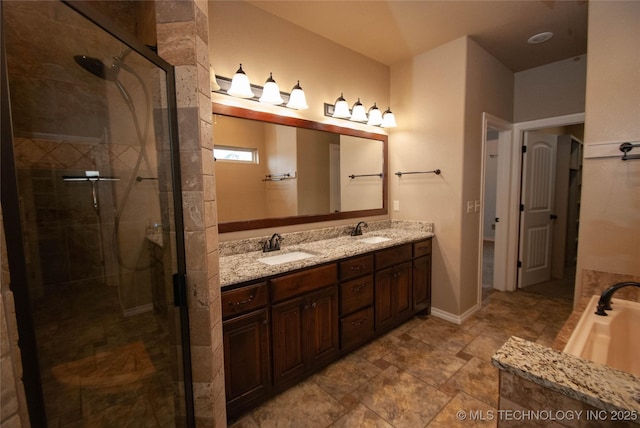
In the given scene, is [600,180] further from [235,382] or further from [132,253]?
[132,253]

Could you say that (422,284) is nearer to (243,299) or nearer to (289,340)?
(289,340)

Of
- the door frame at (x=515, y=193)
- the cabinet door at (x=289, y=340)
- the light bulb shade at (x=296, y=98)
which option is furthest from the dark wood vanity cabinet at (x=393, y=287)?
the door frame at (x=515, y=193)

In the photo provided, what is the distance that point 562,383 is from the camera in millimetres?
755

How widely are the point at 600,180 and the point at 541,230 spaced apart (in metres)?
2.34

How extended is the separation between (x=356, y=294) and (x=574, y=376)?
4.75 feet

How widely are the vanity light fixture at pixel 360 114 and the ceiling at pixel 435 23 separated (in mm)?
554

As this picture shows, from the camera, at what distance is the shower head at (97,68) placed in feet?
3.58

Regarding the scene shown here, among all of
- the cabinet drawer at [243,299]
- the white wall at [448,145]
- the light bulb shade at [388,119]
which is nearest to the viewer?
the cabinet drawer at [243,299]

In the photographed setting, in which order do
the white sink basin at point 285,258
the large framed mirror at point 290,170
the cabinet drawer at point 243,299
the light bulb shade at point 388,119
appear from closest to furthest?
the cabinet drawer at point 243,299 → the white sink basin at point 285,258 → the large framed mirror at point 290,170 → the light bulb shade at point 388,119

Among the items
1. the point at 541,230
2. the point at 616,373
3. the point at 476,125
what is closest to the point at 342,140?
the point at 476,125

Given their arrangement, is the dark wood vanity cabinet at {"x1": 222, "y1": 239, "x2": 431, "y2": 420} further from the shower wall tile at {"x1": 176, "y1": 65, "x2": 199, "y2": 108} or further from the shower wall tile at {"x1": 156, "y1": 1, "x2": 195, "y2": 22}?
the shower wall tile at {"x1": 156, "y1": 1, "x2": 195, "y2": 22}

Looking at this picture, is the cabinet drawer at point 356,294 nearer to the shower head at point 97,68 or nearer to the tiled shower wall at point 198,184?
the tiled shower wall at point 198,184

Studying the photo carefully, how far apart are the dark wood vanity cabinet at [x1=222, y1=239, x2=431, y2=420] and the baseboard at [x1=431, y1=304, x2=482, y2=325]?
0.53 meters

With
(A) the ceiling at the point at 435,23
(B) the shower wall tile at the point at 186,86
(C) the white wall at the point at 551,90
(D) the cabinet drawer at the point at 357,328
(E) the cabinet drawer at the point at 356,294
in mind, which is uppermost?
(A) the ceiling at the point at 435,23
